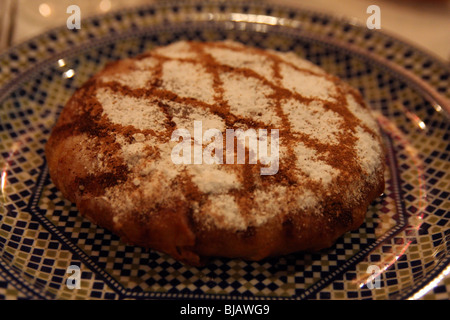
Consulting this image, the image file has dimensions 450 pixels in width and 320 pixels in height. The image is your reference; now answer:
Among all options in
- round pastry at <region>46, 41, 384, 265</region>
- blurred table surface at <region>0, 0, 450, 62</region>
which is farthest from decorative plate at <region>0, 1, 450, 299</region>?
blurred table surface at <region>0, 0, 450, 62</region>

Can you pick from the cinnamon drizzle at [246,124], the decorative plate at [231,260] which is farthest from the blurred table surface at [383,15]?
the cinnamon drizzle at [246,124]

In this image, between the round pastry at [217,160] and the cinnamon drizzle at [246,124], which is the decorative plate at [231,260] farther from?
the cinnamon drizzle at [246,124]

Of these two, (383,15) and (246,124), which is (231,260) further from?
(383,15)

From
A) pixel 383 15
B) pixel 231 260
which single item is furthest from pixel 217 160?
pixel 383 15

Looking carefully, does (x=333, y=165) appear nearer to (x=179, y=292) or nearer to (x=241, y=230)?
(x=241, y=230)

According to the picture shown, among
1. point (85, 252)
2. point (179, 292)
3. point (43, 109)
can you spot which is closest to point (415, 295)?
point (179, 292)

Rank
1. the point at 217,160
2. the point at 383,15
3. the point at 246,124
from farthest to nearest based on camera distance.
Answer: the point at 383,15, the point at 246,124, the point at 217,160

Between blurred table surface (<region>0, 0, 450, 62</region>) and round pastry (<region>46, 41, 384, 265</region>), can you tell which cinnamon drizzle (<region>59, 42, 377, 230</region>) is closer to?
round pastry (<region>46, 41, 384, 265</region>)
